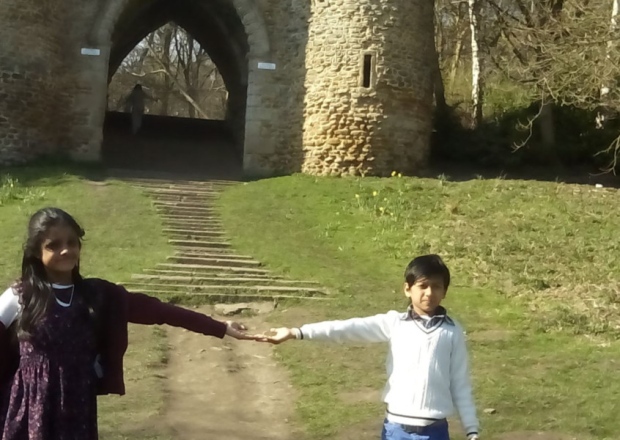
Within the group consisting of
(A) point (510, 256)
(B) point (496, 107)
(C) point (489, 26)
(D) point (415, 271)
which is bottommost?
(A) point (510, 256)

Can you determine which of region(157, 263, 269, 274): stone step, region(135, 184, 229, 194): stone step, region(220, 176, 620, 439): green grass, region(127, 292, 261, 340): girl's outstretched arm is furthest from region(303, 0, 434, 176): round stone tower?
region(127, 292, 261, 340): girl's outstretched arm

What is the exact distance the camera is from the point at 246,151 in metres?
18.7

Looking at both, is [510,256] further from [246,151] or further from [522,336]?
[246,151]

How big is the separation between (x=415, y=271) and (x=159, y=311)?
1031mm

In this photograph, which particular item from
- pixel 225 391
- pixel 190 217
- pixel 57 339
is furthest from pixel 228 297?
pixel 57 339

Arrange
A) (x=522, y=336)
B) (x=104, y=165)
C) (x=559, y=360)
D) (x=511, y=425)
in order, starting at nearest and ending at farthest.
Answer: (x=511, y=425), (x=559, y=360), (x=522, y=336), (x=104, y=165)

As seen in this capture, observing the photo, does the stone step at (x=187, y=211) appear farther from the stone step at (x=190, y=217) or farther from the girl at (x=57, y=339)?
the girl at (x=57, y=339)

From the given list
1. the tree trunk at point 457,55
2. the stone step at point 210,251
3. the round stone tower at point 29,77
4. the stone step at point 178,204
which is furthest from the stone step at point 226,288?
the tree trunk at point 457,55

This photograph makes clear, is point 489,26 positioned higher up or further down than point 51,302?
higher up

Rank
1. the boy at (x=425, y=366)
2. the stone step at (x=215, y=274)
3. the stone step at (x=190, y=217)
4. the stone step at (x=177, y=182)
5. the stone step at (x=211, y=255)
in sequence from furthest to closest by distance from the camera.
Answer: the stone step at (x=177, y=182) → the stone step at (x=190, y=217) → the stone step at (x=211, y=255) → the stone step at (x=215, y=274) → the boy at (x=425, y=366)

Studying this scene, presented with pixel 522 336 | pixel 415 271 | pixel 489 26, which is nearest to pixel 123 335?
pixel 415 271

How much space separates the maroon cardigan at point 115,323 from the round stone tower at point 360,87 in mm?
14497

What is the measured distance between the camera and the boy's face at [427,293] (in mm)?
3596

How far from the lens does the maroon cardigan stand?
3213 mm
